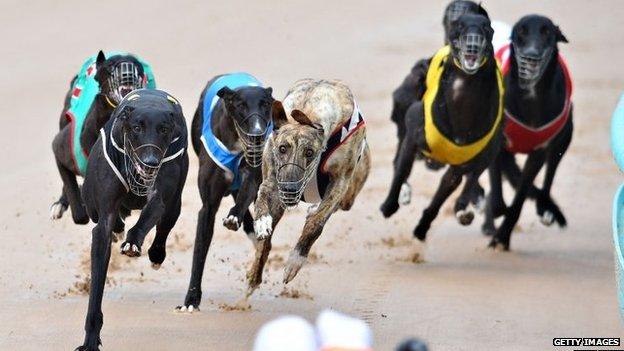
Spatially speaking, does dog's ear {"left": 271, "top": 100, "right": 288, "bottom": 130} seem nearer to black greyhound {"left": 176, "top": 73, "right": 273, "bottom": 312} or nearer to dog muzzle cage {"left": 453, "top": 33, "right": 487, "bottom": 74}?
black greyhound {"left": 176, "top": 73, "right": 273, "bottom": 312}

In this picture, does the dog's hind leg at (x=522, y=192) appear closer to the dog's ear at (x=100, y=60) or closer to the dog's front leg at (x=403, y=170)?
the dog's front leg at (x=403, y=170)

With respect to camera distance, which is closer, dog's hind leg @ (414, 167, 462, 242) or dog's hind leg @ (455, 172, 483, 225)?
dog's hind leg @ (414, 167, 462, 242)

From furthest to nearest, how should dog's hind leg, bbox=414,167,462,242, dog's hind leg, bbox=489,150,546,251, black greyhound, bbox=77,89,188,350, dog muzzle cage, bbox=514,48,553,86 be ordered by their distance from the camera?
dog's hind leg, bbox=489,150,546,251, dog muzzle cage, bbox=514,48,553,86, dog's hind leg, bbox=414,167,462,242, black greyhound, bbox=77,89,188,350

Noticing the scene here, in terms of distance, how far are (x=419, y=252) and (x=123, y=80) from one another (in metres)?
2.91

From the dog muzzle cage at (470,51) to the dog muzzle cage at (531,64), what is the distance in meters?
0.65

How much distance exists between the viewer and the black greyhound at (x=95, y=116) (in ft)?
26.1

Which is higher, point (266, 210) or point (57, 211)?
point (266, 210)

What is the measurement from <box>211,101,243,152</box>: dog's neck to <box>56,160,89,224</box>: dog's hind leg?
782mm

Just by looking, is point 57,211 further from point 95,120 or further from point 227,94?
point 227,94

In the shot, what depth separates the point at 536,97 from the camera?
1023cm

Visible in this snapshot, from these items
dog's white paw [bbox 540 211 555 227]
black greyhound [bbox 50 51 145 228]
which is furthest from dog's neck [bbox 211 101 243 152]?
dog's white paw [bbox 540 211 555 227]

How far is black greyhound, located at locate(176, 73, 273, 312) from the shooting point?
783 centimetres

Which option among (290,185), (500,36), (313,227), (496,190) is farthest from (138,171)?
(500,36)

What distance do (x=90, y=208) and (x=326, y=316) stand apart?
3751mm
